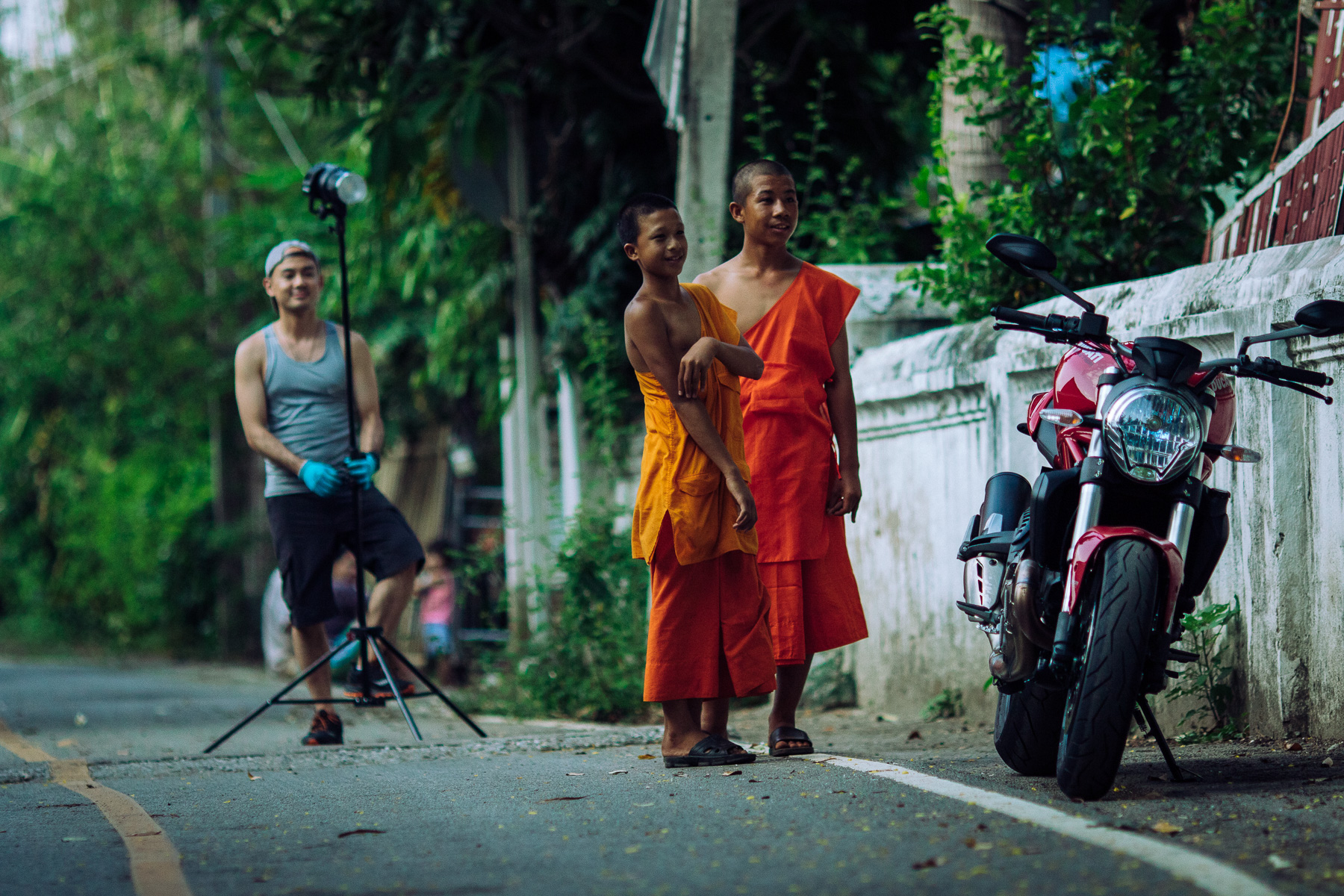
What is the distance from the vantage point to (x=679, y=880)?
296 cm

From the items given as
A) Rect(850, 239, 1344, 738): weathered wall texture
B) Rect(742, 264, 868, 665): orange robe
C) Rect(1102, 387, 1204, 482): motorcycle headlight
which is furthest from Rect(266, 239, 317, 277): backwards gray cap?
Rect(1102, 387, 1204, 482): motorcycle headlight

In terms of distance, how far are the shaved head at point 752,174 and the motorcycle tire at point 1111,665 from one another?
1.91 metres

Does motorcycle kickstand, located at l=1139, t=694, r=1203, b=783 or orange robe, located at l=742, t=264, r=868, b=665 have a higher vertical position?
orange robe, located at l=742, t=264, r=868, b=665

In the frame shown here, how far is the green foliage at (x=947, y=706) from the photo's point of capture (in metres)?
6.11

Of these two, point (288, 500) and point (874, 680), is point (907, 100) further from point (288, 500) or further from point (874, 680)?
point (288, 500)

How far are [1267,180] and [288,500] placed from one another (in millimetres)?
4089

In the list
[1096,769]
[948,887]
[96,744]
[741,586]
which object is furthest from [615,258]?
[948,887]

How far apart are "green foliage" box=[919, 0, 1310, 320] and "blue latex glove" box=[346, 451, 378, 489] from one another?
2496 mm

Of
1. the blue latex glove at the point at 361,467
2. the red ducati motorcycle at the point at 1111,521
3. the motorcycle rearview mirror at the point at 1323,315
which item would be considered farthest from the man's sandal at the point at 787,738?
the blue latex glove at the point at 361,467

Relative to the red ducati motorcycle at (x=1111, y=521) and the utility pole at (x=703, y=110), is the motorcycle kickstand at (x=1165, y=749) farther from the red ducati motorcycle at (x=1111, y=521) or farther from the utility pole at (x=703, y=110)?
the utility pole at (x=703, y=110)

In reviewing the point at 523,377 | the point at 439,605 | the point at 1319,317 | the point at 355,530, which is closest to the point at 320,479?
the point at 355,530

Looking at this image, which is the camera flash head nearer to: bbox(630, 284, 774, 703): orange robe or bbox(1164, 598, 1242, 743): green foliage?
bbox(630, 284, 774, 703): orange robe

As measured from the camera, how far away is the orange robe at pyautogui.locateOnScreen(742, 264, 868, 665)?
4820 mm

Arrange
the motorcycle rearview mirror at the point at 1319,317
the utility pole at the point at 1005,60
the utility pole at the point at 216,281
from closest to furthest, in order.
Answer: the motorcycle rearview mirror at the point at 1319,317 → the utility pole at the point at 1005,60 → the utility pole at the point at 216,281
